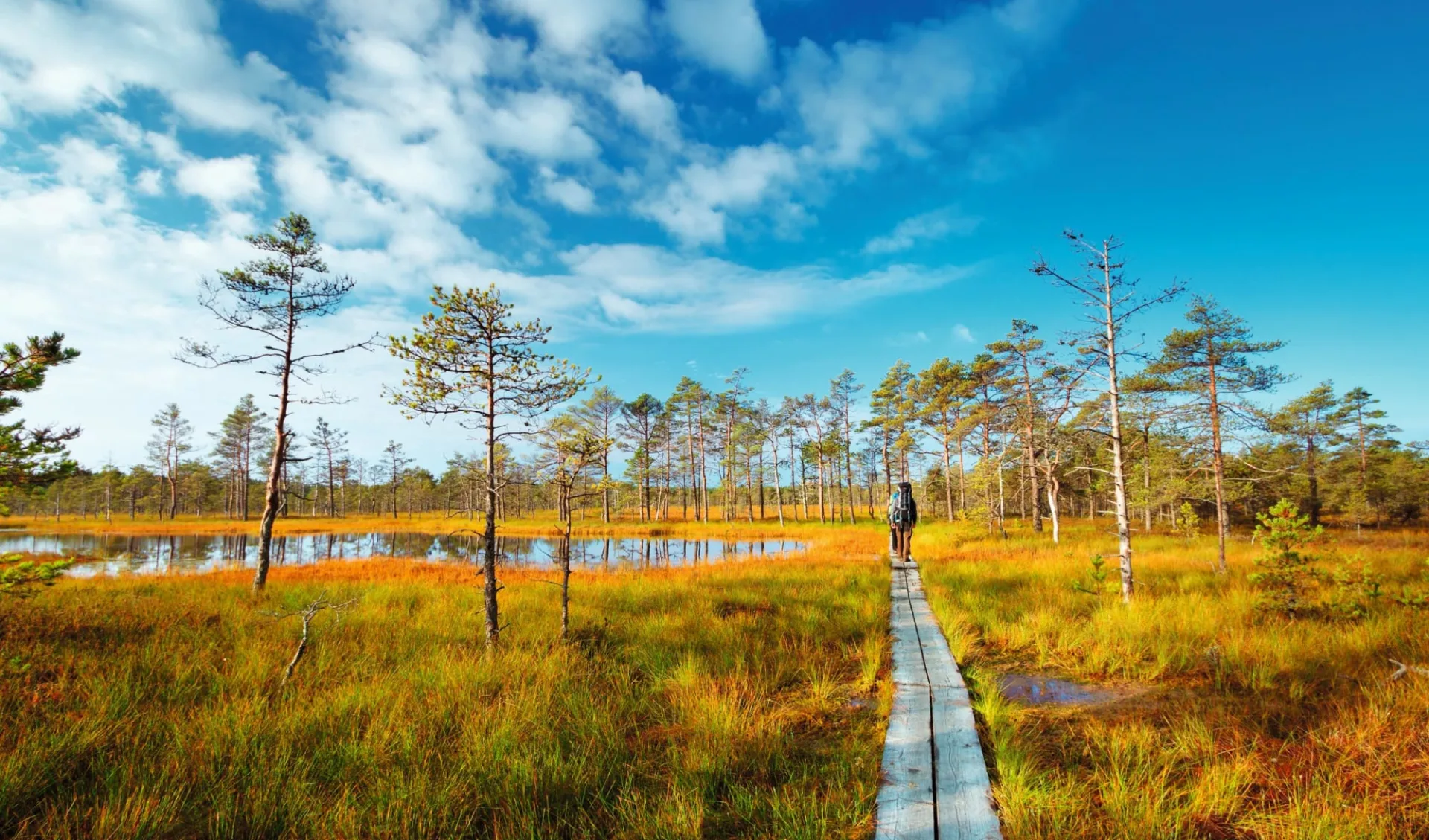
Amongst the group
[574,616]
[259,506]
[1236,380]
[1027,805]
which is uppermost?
[1236,380]

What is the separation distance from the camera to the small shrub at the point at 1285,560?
674cm

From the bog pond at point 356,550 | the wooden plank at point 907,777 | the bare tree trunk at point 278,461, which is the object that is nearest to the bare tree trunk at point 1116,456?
the wooden plank at point 907,777

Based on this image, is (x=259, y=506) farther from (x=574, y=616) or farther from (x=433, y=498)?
(x=574, y=616)

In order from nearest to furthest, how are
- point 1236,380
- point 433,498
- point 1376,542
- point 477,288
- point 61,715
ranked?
point 61,715 → point 477,288 → point 1236,380 → point 1376,542 → point 433,498

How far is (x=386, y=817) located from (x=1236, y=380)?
67.8 feet

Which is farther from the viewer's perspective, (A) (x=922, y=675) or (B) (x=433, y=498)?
(B) (x=433, y=498)

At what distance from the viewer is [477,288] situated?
676 cm

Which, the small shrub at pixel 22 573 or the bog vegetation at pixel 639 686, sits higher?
the small shrub at pixel 22 573

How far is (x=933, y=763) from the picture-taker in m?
3.49

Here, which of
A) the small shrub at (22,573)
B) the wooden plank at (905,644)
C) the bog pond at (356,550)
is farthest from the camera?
the bog pond at (356,550)

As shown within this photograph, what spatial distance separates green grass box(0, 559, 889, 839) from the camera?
2.80 metres

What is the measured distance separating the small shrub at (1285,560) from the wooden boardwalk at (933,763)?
5.35m

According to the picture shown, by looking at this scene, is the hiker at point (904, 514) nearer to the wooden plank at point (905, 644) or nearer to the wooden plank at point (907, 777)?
the wooden plank at point (905, 644)

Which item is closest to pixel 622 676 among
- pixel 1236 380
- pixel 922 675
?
pixel 922 675
